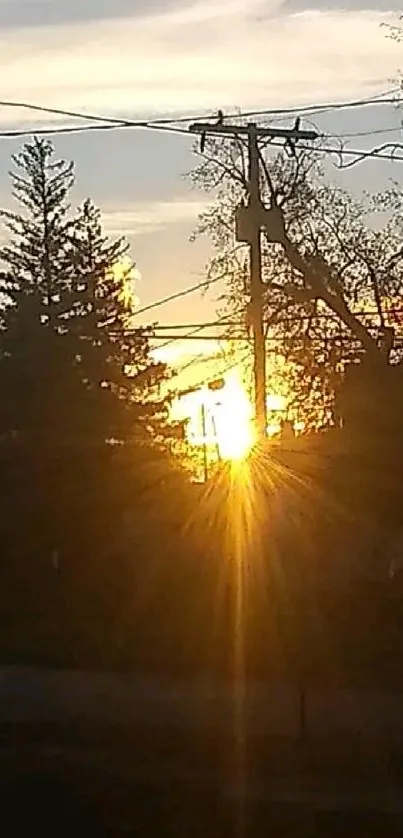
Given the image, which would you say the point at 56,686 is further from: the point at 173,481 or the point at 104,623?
the point at 173,481

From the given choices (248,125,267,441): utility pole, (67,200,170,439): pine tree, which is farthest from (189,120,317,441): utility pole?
(67,200,170,439): pine tree

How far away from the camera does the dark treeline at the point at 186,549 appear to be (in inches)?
759

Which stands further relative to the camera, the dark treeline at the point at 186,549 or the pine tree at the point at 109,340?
the pine tree at the point at 109,340

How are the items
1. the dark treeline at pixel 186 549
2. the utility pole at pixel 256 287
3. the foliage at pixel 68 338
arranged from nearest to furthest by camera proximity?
1. the dark treeline at pixel 186 549
2. the utility pole at pixel 256 287
3. the foliage at pixel 68 338

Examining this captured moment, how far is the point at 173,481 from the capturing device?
108 ft

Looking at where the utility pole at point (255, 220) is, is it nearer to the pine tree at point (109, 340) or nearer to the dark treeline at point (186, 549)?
the dark treeline at point (186, 549)

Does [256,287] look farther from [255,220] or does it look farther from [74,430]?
[74,430]

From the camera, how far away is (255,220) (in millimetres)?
25875

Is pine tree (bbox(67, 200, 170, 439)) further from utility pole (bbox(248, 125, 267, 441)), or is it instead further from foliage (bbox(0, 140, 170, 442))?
utility pole (bbox(248, 125, 267, 441))

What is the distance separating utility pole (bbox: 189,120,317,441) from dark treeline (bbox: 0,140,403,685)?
2.00 meters

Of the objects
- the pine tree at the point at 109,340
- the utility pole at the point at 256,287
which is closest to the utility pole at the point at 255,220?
the utility pole at the point at 256,287

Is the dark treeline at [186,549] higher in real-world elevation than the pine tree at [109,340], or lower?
lower

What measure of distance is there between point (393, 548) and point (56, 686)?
9.58 meters

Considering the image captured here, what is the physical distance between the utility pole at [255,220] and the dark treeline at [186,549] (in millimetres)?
2001
